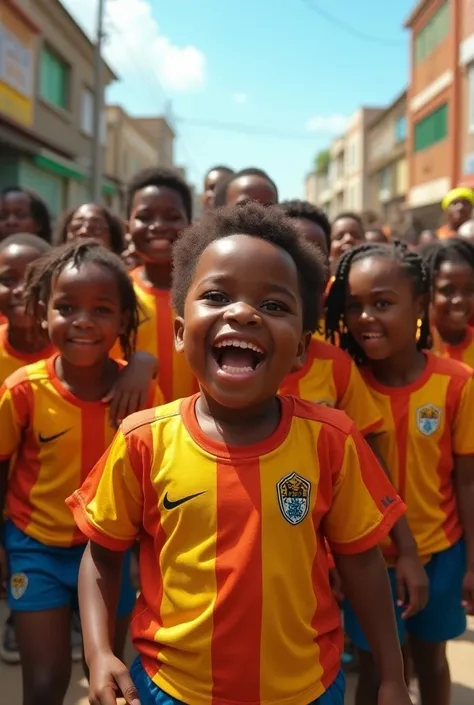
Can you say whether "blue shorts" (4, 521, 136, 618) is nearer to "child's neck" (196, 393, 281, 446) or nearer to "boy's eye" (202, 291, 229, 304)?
"child's neck" (196, 393, 281, 446)

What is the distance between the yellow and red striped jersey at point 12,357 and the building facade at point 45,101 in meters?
10.8

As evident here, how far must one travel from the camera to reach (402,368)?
224 centimetres

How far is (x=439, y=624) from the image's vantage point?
2.13 metres

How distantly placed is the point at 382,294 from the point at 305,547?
1.01m

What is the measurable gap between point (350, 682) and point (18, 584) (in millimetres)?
1423

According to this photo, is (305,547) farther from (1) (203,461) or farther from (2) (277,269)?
(2) (277,269)

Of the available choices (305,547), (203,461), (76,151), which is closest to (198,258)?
(203,461)

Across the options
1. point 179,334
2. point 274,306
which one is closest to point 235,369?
point 274,306

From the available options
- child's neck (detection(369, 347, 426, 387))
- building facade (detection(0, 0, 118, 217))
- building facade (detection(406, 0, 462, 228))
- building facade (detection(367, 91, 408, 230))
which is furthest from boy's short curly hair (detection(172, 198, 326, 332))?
building facade (detection(367, 91, 408, 230))

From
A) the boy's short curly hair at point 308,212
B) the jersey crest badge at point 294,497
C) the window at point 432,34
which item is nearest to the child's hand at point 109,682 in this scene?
the jersey crest badge at point 294,497

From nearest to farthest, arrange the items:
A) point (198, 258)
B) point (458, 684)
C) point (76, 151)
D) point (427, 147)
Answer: point (198, 258) → point (458, 684) → point (76, 151) → point (427, 147)

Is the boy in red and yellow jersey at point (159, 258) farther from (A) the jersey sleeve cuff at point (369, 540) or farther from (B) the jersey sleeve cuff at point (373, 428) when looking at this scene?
(A) the jersey sleeve cuff at point (369, 540)

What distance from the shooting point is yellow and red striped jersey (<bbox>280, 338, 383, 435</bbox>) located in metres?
2.14

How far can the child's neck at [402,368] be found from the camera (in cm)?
221
